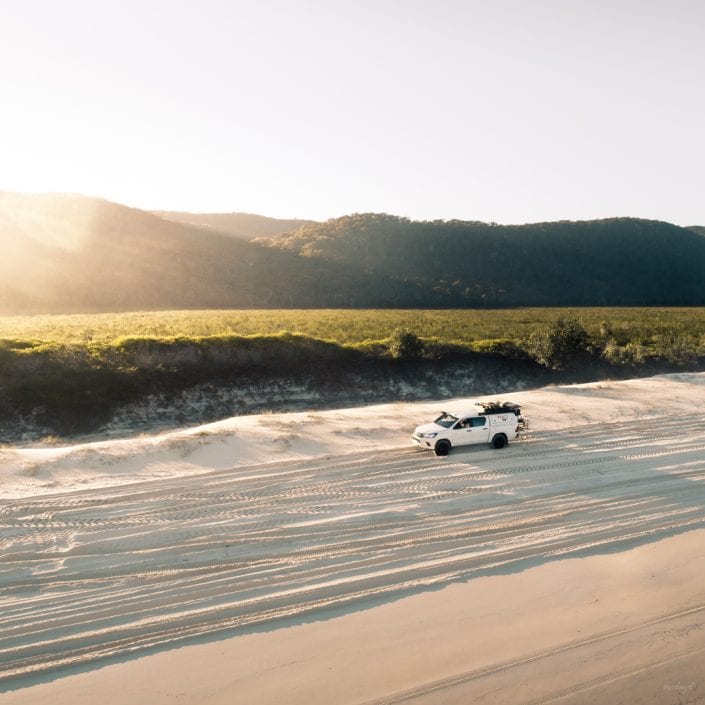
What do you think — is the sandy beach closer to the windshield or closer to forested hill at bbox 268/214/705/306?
the windshield

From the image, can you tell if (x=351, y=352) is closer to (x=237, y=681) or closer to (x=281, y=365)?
(x=281, y=365)

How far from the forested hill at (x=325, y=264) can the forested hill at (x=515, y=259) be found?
359 mm

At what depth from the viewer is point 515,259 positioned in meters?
131

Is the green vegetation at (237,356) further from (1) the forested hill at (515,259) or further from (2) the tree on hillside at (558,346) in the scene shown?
(1) the forested hill at (515,259)

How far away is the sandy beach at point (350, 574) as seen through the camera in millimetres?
9664

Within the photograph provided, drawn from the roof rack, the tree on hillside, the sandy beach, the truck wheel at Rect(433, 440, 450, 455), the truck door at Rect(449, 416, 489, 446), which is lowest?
the sandy beach

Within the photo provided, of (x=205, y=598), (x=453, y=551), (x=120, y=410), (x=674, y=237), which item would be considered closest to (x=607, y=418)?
(x=453, y=551)

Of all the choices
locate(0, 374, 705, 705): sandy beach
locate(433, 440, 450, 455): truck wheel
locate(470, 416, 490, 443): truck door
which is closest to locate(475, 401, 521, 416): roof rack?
locate(470, 416, 490, 443): truck door

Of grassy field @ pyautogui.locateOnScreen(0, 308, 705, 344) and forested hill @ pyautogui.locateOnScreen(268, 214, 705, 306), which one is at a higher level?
forested hill @ pyautogui.locateOnScreen(268, 214, 705, 306)

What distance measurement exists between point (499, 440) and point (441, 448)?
229cm

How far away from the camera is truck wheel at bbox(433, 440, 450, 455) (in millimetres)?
19922

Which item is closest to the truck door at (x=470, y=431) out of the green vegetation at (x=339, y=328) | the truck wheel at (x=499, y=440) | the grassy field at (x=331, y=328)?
the truck wheel at (x=499, y=440)

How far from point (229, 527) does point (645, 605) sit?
8.81 meters

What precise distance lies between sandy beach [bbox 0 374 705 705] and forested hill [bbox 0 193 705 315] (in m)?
65.2
